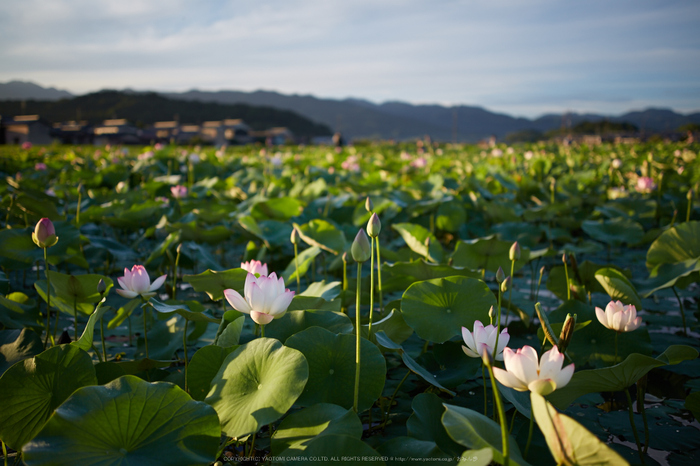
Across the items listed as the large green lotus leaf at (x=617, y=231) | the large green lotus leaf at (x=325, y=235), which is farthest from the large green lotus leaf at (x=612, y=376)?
the large green lotus leaf at (x=617, y=231)

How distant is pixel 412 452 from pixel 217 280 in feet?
2.62

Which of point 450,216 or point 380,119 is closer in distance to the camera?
point 450,216

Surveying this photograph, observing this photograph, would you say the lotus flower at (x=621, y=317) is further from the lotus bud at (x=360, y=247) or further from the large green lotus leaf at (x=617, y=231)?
the large green lotus leaf at (x=617, y=231)

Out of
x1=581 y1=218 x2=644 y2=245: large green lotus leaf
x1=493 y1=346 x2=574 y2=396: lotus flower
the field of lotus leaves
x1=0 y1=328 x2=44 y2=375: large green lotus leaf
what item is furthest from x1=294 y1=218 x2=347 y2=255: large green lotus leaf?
x1=581 y1=218 x2=644 y2=245: large green lotus leaf

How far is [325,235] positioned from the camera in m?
2.03

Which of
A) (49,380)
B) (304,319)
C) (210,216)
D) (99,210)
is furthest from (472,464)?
(99,210)

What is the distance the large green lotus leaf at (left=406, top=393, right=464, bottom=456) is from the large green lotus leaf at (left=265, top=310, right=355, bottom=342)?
25cm

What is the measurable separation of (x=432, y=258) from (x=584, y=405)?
2.57 ft

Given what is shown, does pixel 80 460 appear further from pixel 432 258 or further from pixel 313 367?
pixel 432 258

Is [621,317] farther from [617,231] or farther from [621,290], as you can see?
[617,231]

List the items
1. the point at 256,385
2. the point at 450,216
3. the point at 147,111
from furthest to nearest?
the point at 147,111 → the point at 450,216 → the point at 256,385

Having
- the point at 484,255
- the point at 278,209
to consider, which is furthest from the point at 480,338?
the point at 278,209

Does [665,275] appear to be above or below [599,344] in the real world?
above

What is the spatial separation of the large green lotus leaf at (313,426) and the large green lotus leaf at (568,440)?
1.08 feet
